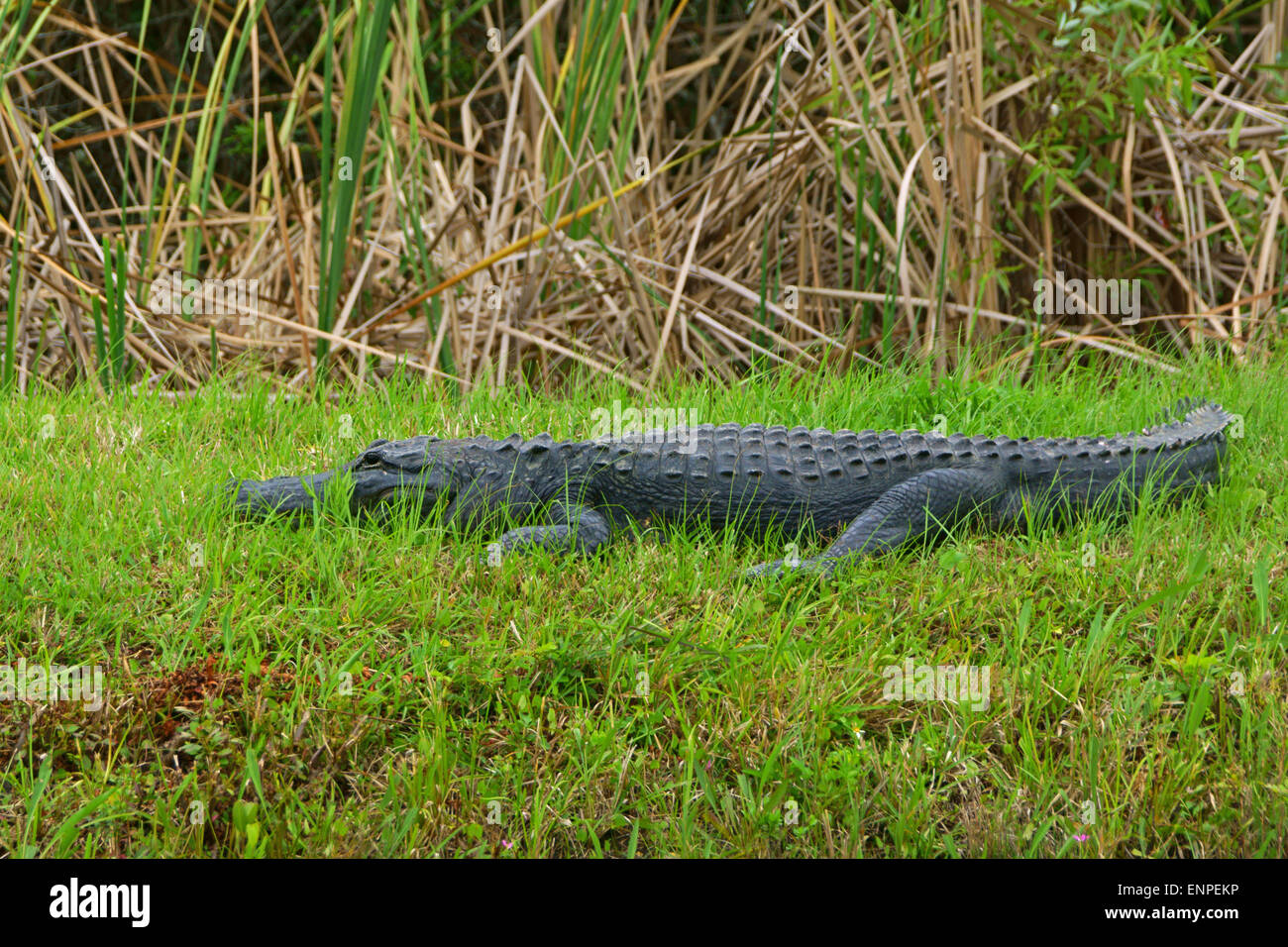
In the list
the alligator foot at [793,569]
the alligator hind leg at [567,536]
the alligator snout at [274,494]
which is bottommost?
the alligator foot at [793,569]

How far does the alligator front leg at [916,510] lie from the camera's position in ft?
10.6

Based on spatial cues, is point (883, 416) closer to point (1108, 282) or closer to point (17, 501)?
point (1108, 282)

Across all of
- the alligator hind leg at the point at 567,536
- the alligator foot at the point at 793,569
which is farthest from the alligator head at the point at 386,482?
the alligator foot at the point at 793,569

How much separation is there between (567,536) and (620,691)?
74 cm

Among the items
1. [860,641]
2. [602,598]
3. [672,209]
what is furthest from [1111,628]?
[672,209]

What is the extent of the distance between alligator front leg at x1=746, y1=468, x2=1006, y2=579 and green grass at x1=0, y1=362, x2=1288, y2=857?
0.08 metres

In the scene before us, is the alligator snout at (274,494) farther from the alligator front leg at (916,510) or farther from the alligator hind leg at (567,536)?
the alligator front leg at (916,510)

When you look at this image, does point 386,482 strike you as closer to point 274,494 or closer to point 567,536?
point 274,494

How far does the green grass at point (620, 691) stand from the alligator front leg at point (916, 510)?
0.26ft

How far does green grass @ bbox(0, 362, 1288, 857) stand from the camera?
223 centimetres

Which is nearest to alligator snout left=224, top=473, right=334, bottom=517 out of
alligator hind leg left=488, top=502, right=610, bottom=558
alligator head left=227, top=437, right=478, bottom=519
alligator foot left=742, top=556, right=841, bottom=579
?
alligator head left=227, top=437, right=478, bottom=519

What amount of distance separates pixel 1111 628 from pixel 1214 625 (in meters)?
0.28

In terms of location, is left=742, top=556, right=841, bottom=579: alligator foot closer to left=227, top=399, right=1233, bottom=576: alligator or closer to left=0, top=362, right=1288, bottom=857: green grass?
left=0, top=362, right=1288, bottom=857: green grass

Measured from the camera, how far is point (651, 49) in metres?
5.40
